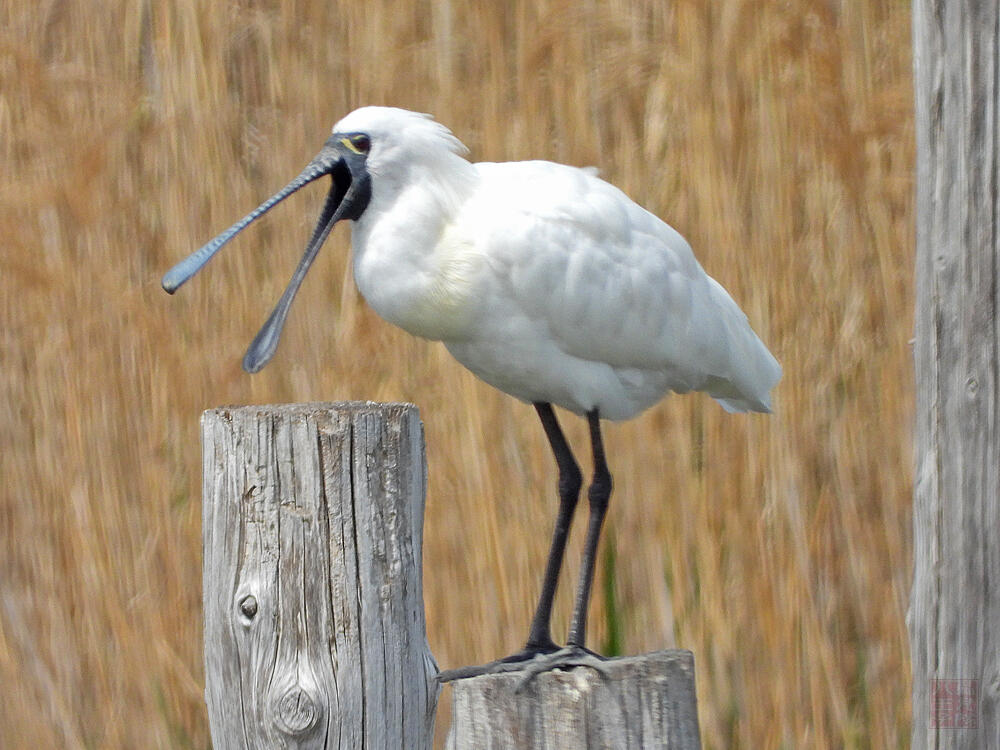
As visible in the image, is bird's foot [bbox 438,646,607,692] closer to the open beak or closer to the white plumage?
the white plumage

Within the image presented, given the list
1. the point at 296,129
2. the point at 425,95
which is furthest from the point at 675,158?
the point at 296,129

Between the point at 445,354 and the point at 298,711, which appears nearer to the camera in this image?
the point at 298,711

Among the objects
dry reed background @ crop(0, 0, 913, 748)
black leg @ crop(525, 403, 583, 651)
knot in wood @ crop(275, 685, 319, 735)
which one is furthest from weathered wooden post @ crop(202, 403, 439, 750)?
dry reed background @ crop(0, 0, 913, 748)

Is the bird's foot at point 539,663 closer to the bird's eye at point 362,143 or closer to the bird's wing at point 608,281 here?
the bird's wing at point 608,281

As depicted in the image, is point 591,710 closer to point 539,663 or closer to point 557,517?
point 539,663

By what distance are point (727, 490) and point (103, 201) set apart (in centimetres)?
157

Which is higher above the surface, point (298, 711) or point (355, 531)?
point (355, 531)

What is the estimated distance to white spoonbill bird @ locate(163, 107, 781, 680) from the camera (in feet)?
8.00

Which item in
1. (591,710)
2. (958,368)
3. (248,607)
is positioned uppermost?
(958,368)

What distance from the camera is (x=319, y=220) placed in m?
2.45

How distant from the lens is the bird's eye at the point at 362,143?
244 centimetres

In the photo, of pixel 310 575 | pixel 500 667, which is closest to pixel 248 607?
pixel 310 575

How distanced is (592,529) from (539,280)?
1.71 ft

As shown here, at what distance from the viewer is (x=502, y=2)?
3.24 metres
